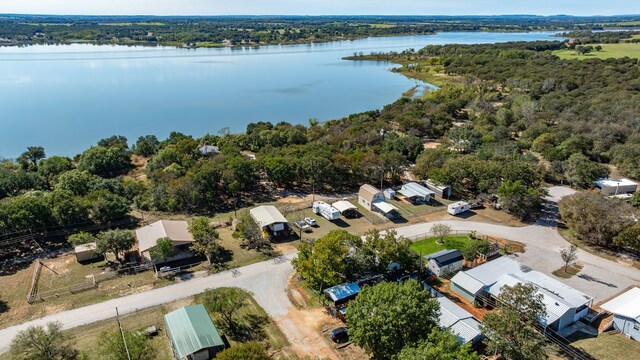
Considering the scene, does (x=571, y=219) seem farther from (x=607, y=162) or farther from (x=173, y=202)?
(x=173, y=202)

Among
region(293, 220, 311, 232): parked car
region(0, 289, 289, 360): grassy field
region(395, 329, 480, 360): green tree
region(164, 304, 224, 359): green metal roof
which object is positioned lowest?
region(0, 289, 289, 360): grassy field

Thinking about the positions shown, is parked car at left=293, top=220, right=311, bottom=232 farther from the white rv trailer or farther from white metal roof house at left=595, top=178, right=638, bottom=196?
white metal roof house at left=595, top=178, right=638, bottom=196

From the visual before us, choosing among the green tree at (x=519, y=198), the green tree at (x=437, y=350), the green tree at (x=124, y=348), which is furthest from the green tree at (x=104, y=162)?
the green tree at (x=519, y=198)

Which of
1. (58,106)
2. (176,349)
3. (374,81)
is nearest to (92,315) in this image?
(176,349)

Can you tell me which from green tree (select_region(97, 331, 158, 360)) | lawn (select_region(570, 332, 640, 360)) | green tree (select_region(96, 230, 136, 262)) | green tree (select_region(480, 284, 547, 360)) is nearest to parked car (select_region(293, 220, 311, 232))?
green tree (select_region(96, 230, 136, 262))

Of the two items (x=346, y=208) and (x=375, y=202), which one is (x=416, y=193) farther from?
(x=346, y=208)

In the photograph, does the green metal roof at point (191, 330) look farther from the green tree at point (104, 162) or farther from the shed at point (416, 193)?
the green tree at point (104, 162)

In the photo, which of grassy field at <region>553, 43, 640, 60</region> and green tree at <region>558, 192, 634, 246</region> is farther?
grassy field at <region>553, 43, 640, 60</region>
